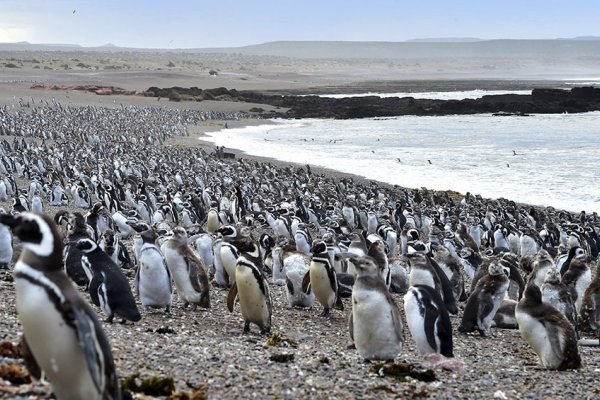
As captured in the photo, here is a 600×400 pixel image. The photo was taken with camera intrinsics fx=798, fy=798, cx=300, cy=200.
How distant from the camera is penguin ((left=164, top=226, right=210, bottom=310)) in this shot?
9.14m

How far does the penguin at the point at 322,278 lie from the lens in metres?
9.16

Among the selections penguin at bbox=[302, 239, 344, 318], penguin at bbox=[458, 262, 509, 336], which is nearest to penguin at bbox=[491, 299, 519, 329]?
penguin at bbox=[458, 262, 509, 336]

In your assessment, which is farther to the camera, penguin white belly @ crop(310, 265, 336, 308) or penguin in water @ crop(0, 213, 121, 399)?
penguin white belly @ crop(310, 265, 336, 308)

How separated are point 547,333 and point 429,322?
1.17 meters

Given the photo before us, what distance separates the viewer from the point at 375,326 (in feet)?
22.6

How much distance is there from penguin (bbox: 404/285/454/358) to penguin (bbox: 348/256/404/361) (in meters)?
0.40

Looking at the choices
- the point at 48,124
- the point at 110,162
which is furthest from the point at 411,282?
the point at 48,124

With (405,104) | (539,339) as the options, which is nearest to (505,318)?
(539,339)

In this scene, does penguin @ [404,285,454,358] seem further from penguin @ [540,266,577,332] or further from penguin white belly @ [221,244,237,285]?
penguin white belly @ [221,244,237,285]

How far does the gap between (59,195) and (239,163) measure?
10262mm

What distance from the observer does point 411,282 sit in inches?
373

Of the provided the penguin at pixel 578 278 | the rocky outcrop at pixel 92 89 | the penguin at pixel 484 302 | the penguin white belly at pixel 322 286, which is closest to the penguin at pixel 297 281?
the penguin white belly at pixel 322 286

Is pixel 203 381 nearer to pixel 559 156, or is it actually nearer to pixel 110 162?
pixel 110 162

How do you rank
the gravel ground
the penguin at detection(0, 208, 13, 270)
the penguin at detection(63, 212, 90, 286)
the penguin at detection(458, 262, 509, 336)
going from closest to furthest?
the gravel ground < the penguin at detection(458, 262, 509, 336) < the penguin at detection(63, 212, 90, 286) < the penguin at detection(0, 208, 13, 270)
